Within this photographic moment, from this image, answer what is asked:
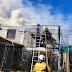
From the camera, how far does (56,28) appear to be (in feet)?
50.5

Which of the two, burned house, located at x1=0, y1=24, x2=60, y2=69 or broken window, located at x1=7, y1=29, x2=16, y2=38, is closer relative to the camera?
burned house, located at x1=0, y1=24, x2=60, y2=69

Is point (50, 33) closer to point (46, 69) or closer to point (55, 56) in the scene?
point (55, 56)

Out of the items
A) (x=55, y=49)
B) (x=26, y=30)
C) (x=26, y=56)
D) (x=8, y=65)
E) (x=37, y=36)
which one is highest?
(x=26, y=30)

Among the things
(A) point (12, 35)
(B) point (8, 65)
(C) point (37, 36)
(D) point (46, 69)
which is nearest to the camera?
(D) point (46, 69)

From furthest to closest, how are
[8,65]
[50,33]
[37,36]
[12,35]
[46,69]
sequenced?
[12,35], [50,33], [8,65], [37,36], [46,69]

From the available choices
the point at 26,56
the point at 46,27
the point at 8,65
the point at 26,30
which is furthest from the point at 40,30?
the point at 8,65

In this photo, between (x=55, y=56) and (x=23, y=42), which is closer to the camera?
(x=55, y=56)

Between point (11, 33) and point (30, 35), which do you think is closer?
point (30, 35)

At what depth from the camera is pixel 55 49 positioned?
1453 cm

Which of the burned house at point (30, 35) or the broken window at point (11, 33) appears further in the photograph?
the broken window at point (11, 33)

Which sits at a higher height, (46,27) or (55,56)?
(46,27)

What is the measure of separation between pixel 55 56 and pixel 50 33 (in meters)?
3.19

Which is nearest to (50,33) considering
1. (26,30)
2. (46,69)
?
(26,30)

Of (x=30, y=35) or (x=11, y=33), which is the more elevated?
(x=11, y=33)
